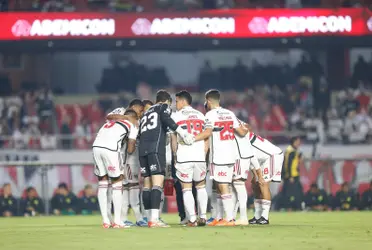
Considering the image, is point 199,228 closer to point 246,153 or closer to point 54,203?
point 246,153

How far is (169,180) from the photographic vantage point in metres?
15.1

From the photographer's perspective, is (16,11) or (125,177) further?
(16,11)

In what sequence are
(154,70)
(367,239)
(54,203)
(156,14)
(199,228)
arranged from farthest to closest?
(154,70) < (156,14) < (54,203) < (199,228) < (367,239)

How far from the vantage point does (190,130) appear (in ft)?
46.8

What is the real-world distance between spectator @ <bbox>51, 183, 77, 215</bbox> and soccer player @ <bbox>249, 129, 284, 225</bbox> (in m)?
8.80

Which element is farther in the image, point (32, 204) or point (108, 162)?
point (32, 204)

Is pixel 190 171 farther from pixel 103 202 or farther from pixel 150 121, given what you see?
pixel 103 202

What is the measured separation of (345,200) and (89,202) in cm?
626

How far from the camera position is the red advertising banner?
100 feet

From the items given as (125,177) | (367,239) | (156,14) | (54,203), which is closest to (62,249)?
(367,239)

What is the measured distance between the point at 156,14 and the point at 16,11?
173 inches

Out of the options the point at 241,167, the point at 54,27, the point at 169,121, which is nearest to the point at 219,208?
the point at 241,167

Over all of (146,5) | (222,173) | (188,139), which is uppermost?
(146,5)

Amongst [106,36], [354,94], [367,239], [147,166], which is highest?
[106,36]
